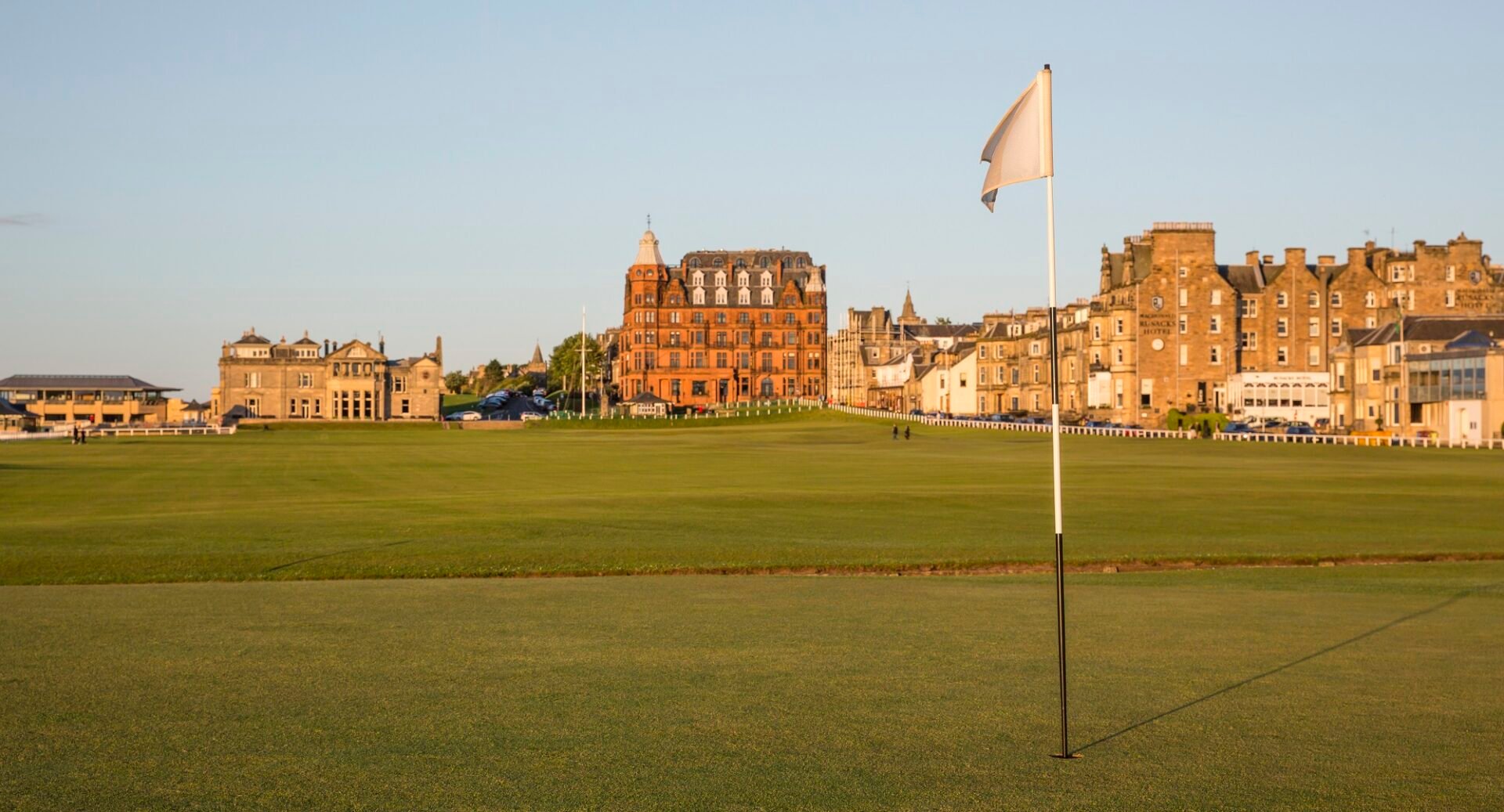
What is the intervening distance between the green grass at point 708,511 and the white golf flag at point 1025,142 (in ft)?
51.8

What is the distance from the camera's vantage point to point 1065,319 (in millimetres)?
159000

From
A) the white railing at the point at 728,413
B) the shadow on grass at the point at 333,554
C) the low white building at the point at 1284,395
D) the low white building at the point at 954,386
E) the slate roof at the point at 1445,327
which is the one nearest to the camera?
the shadow on grass at the point at 333,554

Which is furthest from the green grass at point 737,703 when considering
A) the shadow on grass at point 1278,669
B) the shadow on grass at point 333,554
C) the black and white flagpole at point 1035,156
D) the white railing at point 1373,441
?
the white railing at point 1373,441

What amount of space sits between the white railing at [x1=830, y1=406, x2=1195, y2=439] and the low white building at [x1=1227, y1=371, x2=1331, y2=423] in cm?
1708

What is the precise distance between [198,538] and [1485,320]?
10534 centimetres

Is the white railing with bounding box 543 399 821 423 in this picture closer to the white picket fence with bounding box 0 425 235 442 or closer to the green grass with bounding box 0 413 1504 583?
the white picket fence with bounding box 0 425 235 442

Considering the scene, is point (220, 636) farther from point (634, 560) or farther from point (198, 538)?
point (198, 538)

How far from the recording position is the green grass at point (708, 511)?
96.4 feet

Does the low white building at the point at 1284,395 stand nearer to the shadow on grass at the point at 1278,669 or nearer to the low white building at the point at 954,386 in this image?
the low white building at the point at 954,386

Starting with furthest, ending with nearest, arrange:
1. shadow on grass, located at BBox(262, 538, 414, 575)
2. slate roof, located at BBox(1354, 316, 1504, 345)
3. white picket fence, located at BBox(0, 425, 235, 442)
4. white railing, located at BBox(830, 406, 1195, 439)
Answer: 1. white picket fence, located at BBox(0, 425, 235, 442)
2. white railing, located at BBox(830, 406, 1195, 439)
3. slate roof, located at BBox(1354, 316, 1504, 345)
4. shadow on grass, located at BBox(262, 538, 414, 575)

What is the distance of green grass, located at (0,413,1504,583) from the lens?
29.4 m

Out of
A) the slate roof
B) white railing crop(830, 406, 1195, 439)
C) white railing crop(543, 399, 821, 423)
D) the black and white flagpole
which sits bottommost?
white railing crop(830, 406, 1195, 439)

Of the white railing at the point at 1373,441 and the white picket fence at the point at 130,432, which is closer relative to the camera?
the white railing at the point at 1373,441

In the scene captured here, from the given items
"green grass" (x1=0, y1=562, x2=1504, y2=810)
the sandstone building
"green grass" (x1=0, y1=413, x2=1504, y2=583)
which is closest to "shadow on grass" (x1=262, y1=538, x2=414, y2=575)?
"green grass" (x1=0, y1=413, x2=1504, y2=583)
